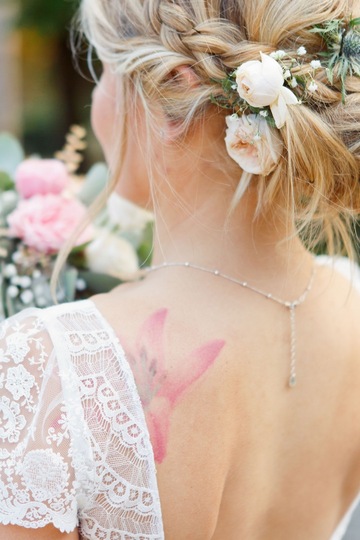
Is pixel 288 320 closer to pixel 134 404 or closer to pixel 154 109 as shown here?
pixel 134 404

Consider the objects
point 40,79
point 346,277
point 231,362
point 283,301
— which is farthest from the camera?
point 40,79

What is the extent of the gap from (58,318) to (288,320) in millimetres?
491

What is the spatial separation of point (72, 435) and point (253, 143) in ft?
1.98

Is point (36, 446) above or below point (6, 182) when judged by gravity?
below

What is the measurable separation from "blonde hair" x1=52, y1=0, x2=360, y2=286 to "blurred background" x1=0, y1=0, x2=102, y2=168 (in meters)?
5.01

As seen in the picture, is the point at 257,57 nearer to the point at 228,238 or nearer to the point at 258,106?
the point at 258,106

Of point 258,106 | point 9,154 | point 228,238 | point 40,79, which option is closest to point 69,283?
point 9,154

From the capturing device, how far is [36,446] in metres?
1.23

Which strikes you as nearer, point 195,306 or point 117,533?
point 117,533

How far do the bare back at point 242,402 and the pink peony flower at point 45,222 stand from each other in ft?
1.71

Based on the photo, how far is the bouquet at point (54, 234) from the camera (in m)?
1.96

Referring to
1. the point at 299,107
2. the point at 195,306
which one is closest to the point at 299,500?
the point at 195,306

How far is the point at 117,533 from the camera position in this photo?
4.24ft

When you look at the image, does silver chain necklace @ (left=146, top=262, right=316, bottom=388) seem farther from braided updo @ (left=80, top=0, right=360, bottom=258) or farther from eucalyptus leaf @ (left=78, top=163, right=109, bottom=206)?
eucalyptus leaf @ (left=78, top=163, right=109, bottom=206)
